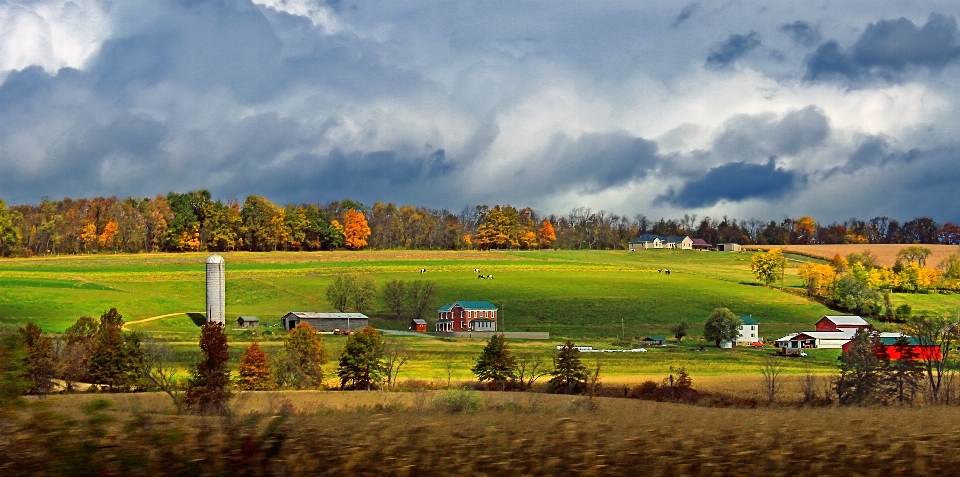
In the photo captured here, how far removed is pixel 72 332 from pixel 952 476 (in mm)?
46747

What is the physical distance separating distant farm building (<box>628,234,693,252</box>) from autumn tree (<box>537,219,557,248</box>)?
47.0 ft

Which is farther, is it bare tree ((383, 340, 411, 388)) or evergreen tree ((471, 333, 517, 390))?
bare tree ((383, 340, 411, 388))

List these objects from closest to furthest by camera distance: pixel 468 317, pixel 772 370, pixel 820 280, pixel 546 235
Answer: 1. pixel 772 370
2. pixel 468 317
3. pixel 820 280
4. pixel 546 235

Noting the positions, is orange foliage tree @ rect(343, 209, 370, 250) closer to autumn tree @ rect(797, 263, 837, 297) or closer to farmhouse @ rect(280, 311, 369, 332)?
farmhouse @ rect(280, 311, 369, 332)

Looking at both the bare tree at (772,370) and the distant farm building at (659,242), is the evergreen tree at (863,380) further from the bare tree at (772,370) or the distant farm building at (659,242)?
the distant farm building at (659,242)

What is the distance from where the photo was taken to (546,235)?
165000 millimetres

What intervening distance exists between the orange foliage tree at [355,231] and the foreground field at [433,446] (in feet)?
446

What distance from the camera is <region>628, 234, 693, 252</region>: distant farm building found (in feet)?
550

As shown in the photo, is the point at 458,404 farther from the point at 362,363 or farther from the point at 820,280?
the point at 820,280

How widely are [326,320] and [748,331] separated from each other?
35521mm

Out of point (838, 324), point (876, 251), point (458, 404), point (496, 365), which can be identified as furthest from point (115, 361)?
point (876, 251)

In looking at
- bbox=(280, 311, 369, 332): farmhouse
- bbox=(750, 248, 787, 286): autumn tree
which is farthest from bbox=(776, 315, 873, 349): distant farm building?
bbox=(280, 311, 369, 332): farmhouse

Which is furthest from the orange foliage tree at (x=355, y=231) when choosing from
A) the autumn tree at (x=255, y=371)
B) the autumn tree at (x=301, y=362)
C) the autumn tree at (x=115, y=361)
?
the autumn tree at (x=115, y=361)

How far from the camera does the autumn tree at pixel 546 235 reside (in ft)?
538
